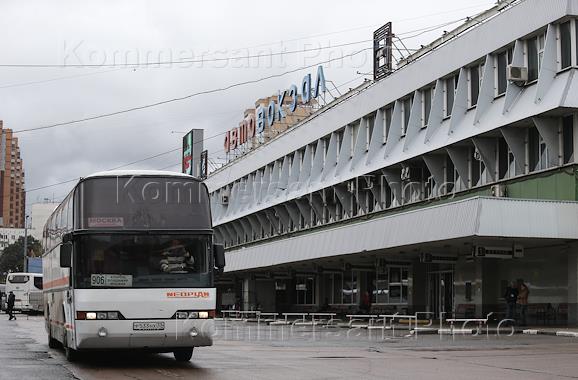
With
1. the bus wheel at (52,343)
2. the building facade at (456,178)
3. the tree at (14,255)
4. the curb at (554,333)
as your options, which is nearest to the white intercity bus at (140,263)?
the bus wheel at (52,343)

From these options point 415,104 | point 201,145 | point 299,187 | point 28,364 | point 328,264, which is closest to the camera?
point 28,364

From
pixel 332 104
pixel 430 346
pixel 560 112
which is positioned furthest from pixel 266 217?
pixel 430 346

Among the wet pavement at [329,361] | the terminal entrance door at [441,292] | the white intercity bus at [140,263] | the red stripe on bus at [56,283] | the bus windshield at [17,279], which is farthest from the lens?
the bus windshield at [17,279]

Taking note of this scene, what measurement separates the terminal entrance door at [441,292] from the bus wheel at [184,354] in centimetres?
2154

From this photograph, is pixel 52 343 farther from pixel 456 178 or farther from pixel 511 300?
pixel 456 178

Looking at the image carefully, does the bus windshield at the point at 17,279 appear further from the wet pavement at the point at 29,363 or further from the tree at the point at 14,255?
the tree at the point at 14,255

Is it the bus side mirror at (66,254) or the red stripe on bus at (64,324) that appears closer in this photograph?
the bus side mirror at (66,254)

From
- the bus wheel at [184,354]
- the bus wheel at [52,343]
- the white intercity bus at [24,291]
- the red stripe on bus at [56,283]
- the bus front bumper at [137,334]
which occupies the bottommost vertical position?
the white intercity bus at [24,291]

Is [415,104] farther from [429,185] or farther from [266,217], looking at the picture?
[266,217]

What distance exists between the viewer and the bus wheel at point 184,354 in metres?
16.8

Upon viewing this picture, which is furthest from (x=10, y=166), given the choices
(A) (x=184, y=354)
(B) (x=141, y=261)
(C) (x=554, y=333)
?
(B) (x=141, y=261)

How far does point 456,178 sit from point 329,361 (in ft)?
65.8

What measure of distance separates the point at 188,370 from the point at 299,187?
38.3 m

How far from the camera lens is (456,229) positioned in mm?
27984
